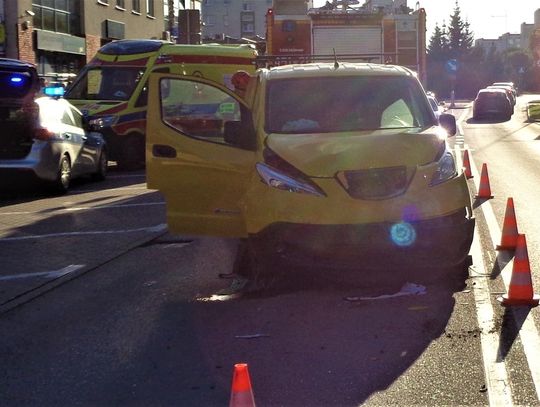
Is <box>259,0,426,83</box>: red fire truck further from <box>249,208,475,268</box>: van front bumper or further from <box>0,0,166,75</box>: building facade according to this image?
<box>249,208,475,268</box>: van front bumper

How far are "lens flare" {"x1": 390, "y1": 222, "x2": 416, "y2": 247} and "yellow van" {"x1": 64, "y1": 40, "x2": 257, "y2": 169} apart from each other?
11642 mm

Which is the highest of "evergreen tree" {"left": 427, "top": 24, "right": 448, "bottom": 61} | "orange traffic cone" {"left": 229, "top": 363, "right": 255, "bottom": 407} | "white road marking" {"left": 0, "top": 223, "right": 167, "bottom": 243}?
"evergreen tree" {"left": 427, "top": 24, "right": 448, "bottom": 61}

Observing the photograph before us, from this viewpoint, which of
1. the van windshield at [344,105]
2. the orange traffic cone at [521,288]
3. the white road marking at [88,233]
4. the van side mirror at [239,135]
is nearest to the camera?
the orange traffic cone at [521,288]

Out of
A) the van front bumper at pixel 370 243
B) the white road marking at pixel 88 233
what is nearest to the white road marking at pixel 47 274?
the white road marking at pixel 88 233

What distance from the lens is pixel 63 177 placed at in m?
14.2

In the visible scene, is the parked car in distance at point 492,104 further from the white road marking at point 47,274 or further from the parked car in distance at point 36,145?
the white road marking at point 47,274

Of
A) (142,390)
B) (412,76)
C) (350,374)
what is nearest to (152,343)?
(142,390)

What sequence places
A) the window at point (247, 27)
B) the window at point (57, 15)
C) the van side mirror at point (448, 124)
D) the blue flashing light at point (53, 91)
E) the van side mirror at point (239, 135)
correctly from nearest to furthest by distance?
the van side mirror at point (239, 135), the van side mirror at point (448, 124), the blue flashing light at point (53, 91), the window at point (57, 15), the window at point (247, 27)

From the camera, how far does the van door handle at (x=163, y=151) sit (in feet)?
25.7

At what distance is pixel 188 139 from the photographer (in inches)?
307

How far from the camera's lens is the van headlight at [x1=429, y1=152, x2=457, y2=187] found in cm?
685

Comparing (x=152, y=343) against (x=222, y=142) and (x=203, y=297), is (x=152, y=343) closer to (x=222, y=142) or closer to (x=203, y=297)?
(x=203, y=297)

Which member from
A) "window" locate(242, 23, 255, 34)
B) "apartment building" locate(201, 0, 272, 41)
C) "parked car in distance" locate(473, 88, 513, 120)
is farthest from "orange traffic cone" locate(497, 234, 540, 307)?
"apartment building" locate(201, 0, 272, 41)

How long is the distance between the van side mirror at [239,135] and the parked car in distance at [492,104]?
37.0m
